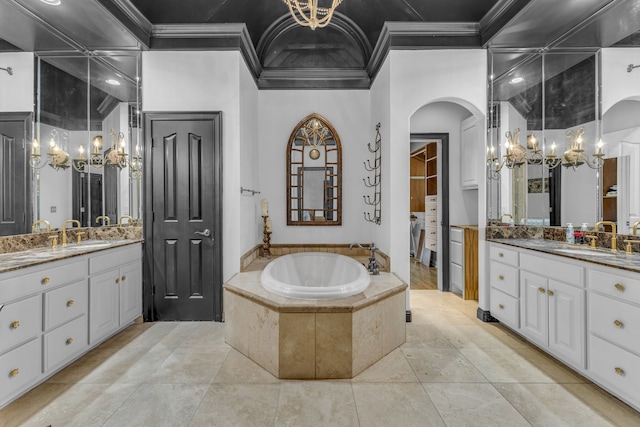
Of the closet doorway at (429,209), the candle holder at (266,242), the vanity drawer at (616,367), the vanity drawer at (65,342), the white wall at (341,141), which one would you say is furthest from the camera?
the closet doorway at (429,209)

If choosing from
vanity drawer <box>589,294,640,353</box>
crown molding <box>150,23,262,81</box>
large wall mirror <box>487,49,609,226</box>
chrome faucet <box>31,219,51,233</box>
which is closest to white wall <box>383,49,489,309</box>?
large wall mirror <box>487,49,609,226</box>

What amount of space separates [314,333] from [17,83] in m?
2.98

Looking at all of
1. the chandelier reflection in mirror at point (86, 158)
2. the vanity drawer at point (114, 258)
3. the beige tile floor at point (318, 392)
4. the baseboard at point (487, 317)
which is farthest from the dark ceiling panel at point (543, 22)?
the vanity drawer at point (114, 258)

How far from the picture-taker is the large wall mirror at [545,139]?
2637 millimetres

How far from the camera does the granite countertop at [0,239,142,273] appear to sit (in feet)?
6.28

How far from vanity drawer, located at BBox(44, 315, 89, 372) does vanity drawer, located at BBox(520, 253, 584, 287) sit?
3.46 meters

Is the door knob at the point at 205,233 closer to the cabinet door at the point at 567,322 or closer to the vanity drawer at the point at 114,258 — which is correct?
the vanity drawer at the point at 114,258

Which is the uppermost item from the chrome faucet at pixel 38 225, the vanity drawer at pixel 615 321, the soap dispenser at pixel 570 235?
the chrome faucet at pixel 38 225

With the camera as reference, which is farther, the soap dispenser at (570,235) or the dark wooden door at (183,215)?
the dark wooden door at (183,215)

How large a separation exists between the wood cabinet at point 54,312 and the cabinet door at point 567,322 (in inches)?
135

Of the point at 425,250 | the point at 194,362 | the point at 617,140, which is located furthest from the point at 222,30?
the point at 425,250

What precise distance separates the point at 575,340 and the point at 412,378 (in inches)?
43.7

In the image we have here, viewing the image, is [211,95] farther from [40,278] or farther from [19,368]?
[19,368]

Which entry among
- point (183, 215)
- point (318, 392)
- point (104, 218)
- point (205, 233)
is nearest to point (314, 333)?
point (318, 392)
